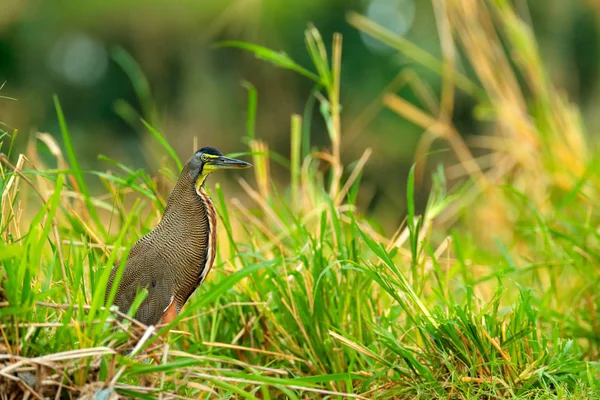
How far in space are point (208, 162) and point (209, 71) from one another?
7.59 m

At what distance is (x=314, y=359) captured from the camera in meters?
1.95

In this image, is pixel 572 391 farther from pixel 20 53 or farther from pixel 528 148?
pixel 20 53

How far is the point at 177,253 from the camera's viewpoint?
175 cm

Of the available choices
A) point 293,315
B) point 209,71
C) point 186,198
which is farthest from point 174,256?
point 209,71

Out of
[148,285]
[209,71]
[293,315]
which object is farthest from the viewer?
[209,71]

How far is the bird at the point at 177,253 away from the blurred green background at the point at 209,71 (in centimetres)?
580

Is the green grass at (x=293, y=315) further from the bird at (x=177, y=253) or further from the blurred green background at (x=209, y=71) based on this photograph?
the blurred green background at (x=209, y=71)

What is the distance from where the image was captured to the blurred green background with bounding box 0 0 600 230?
8.38 metres

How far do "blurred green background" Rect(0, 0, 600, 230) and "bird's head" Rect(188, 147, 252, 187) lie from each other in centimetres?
581

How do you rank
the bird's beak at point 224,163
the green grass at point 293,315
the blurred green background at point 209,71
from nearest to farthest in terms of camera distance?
the green grass at point 293,315 → the bird's beak at point 224,163 → the blurred green background at point 209,71

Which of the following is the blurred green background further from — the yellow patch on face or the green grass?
the yellow patch on face

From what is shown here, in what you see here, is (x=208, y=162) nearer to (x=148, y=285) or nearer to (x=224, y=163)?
(x=224, y=163)

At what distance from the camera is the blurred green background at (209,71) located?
8.38 metres

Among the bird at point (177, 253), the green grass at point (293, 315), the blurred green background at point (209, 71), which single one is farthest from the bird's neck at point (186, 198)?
the blurred green background at point (209, 71)
